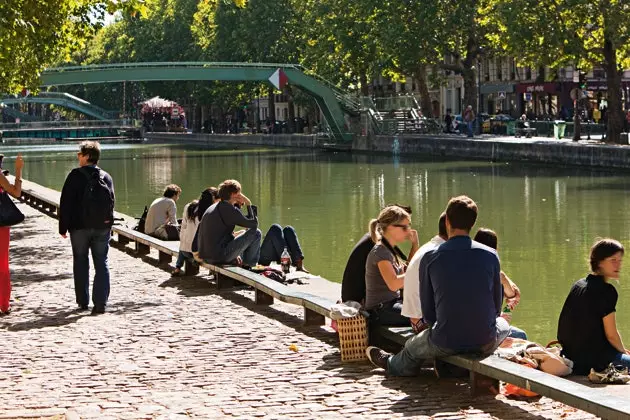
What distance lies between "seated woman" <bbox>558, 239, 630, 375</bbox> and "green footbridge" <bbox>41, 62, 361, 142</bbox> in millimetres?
68909

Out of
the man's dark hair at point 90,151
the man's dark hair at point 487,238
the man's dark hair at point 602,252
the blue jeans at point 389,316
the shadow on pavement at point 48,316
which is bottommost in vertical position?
the shadow on pavement at point 48,316

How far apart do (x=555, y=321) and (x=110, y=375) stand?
6193mm

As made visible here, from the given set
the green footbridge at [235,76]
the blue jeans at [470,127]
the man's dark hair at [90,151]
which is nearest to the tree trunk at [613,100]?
the blue jeans at [470,127]

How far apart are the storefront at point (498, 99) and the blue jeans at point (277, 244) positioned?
75012 mm

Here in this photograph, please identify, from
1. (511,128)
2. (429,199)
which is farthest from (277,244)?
(511,128)

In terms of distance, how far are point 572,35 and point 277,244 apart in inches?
1500

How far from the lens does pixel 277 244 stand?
18.1 m

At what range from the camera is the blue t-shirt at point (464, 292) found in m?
9.71

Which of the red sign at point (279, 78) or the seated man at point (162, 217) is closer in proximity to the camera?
the seated man at point (162, 217)

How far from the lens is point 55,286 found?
1681 centimetres

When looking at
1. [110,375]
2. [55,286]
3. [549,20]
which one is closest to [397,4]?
[549,20]

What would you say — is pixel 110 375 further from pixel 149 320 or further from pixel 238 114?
pixel 238 114

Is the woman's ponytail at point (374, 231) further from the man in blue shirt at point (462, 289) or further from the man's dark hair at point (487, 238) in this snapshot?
the man in blue shirt at point (462, 289)

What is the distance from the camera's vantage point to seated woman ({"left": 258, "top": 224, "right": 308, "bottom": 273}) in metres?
18.1
